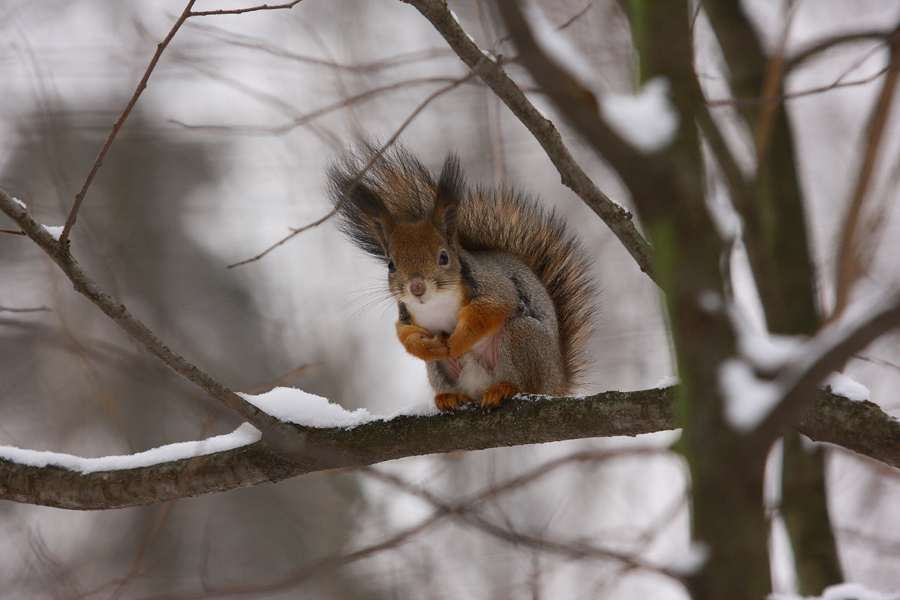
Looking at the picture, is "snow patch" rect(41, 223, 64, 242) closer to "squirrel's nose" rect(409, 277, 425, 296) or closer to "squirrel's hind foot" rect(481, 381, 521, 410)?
A: "squirrel's nose" rect(409, 277, 425, 296)

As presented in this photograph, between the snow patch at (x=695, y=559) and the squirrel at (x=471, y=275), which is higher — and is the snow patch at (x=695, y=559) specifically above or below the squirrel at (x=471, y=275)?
below

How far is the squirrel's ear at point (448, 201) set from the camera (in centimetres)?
241

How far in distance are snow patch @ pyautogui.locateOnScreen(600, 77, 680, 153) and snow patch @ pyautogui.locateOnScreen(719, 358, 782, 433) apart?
23cm

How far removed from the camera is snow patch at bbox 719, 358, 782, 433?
2.21 ft

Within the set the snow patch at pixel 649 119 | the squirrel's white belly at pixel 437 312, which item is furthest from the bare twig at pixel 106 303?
the snow patch at pixel 649 119

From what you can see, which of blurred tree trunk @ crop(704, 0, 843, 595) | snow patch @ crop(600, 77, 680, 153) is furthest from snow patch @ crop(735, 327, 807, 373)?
blurred tree trunk @ crop(704, 0, 843, 595)

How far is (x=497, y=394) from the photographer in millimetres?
1992

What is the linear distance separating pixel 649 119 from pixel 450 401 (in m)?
1.41

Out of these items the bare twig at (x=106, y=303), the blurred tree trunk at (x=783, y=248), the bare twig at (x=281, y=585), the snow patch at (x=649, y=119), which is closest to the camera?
the snow patch at (x=649, y=119)

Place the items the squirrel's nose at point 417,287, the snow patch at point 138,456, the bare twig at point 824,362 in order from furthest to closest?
the squirrel's nose at point 417,287
the snow patch at point 138,456
the bare twig at point 824,362

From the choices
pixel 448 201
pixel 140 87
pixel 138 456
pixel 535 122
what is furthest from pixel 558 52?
pixel 138 456

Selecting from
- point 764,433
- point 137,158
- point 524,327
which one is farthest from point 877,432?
point 137,158

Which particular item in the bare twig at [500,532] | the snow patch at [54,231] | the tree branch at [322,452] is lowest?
the bare twig at [500,532]

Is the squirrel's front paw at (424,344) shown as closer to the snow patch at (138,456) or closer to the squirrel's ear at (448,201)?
the squirrel's ear at (448,201)
